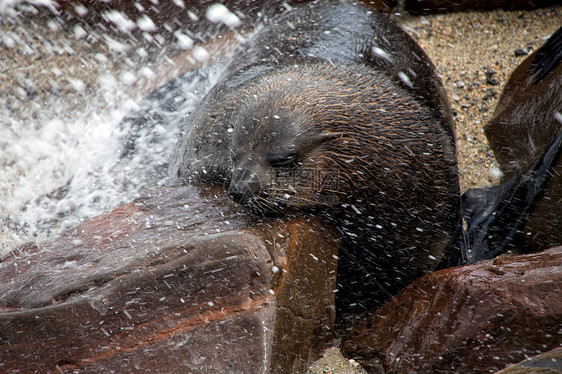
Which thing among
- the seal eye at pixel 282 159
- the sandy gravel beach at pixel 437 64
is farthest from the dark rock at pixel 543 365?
the sandy gravel beach at pixel 437 64

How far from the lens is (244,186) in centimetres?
251

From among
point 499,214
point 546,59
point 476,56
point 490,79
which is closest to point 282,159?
point 499,214

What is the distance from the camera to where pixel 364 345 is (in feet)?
8.00

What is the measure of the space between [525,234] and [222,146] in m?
2.10

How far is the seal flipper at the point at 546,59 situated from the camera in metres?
4.08

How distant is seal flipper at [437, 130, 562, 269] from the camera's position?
11.0 feet

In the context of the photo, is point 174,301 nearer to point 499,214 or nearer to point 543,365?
point 543,365

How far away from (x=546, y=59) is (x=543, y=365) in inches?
129

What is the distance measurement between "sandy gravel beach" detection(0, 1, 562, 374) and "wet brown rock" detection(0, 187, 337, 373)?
7.92 ft

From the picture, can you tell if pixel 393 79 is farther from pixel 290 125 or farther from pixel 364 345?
pixel 364 345

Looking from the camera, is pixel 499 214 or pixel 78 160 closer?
pixel 499 214

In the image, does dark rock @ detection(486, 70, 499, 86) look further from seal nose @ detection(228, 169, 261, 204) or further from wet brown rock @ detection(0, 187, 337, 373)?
seal nose @ detection(228, 169, 261, 204)

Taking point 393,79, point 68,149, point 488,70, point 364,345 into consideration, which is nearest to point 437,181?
point 393,79

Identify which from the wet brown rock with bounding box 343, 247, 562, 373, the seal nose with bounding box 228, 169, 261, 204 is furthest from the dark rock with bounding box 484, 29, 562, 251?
the seal nose with bounding box 228, 169, 261, 204
